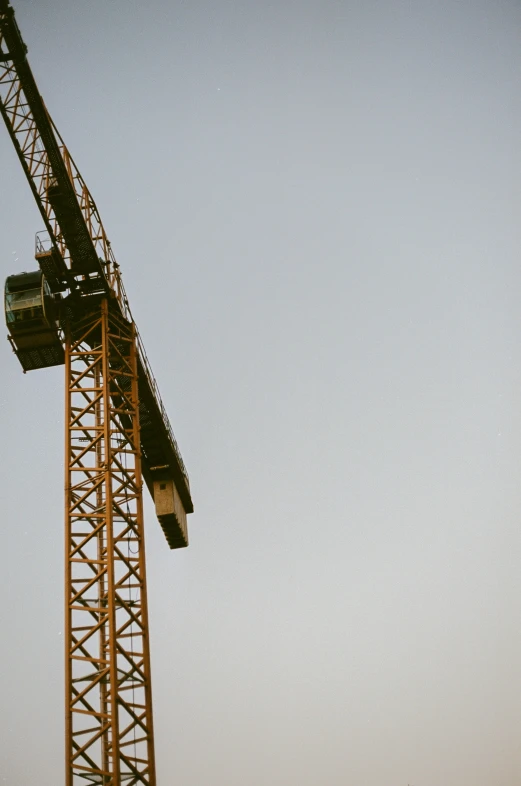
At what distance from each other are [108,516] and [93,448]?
2282 millimetres

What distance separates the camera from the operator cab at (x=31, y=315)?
19000 mm

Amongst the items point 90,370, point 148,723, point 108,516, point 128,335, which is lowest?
point 148,723

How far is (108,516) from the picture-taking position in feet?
58.4

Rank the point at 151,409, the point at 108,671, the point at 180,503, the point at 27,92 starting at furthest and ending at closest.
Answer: the point at 180,503 < the point at 151,409 < the point at 27,92 < the point at 108,671

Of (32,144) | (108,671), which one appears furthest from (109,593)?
(32,144)

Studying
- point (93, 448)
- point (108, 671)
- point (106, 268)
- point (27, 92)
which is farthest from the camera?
point (106, 268)

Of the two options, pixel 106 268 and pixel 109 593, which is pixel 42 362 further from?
pixel 109 593

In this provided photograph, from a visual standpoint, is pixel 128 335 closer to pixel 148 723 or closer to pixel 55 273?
pixel 55 273

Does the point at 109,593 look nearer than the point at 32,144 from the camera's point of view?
Yes

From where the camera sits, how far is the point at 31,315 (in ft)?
62.3

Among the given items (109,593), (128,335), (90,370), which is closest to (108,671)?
(109,593)

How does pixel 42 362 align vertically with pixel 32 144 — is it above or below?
below

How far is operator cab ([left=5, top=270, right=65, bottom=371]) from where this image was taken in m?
19.0

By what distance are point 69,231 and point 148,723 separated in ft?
42.9
